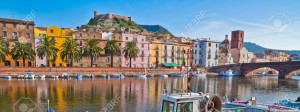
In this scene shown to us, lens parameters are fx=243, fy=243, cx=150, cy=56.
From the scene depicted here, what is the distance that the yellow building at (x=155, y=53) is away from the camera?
342 ft

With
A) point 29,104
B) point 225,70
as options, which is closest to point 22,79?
point 29,104

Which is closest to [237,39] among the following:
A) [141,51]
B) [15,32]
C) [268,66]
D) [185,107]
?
[268,66]

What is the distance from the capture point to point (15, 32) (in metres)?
78.0

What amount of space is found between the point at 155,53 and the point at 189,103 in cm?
9058

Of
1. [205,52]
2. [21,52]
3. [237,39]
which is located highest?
[237,39]

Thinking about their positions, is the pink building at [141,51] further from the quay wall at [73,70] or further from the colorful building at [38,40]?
the colorful building at [38,40]

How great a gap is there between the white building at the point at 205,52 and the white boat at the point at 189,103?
4073 inches

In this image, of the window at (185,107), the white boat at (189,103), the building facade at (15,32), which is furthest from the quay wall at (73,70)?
the window at (185,107)

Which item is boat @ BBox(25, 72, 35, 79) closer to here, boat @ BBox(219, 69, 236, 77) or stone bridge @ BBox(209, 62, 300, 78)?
boat @ BBox(219, 69, 236, 77)

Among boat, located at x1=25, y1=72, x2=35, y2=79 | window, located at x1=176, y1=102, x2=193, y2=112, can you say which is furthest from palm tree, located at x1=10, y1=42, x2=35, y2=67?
window, located at x1=176, y1=102, x2=193, y2=112

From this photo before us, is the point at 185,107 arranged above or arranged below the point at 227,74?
above

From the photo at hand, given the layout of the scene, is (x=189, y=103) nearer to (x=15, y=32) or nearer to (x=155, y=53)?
(x=15, y=32)

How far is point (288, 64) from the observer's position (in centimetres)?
9631

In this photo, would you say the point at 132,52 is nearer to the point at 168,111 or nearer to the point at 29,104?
the point at 29,104
